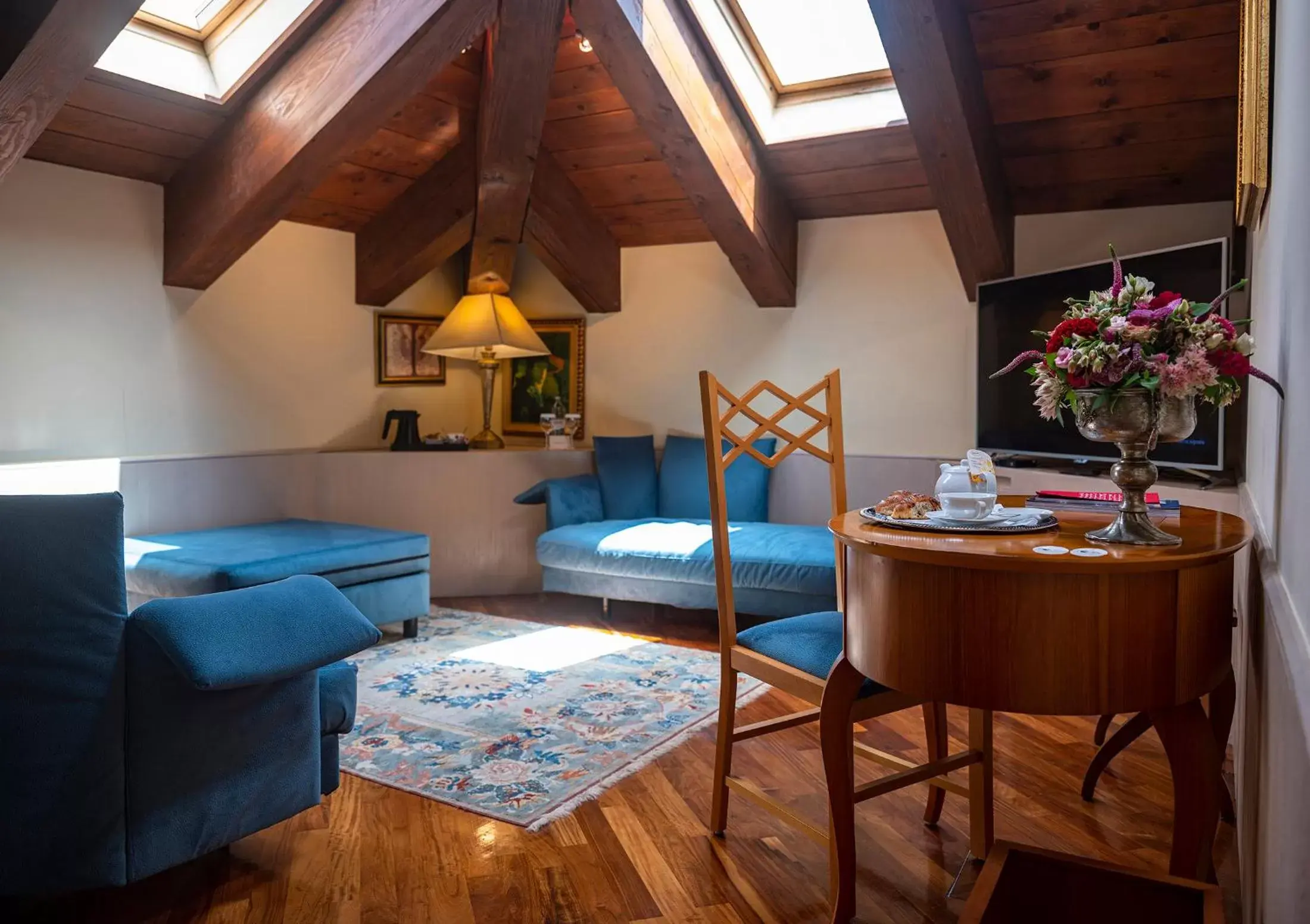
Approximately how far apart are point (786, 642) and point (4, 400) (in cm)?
333

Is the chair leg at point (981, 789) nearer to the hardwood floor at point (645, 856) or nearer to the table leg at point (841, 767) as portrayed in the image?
the hardwood floor at point (645, 856)

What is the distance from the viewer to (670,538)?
4.55 m

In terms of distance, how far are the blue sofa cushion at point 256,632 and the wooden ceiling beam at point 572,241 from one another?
342 centimetres

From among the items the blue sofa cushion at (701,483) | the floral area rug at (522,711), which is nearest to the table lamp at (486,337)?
the blue sofa cushion at (701,483)

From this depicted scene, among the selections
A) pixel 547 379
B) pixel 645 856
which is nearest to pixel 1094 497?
pixel 645 856

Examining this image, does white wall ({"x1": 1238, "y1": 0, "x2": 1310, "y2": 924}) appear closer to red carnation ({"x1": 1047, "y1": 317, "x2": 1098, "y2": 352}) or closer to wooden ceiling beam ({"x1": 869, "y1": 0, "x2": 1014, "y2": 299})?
red carnation ({"x1": 1047, "y1": 317, "x2": 1098, "y2": 352})

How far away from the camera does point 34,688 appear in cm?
179

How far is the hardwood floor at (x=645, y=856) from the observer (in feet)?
6.82

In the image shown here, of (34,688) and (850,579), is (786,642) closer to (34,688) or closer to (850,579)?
(850,579)

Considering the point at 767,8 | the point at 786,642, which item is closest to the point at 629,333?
the point at 767,8

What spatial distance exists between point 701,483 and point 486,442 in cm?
126

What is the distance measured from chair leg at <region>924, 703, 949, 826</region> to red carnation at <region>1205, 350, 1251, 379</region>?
1.06m

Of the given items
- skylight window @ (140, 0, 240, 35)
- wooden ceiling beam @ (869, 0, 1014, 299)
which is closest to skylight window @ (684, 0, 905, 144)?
wooden ceiling beam @ (869, 0, 1014, 299)

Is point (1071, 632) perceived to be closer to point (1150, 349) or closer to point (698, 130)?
point (1150, 349)
